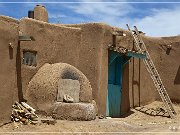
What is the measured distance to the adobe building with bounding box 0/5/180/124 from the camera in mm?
13573

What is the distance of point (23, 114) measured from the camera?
44.3 ft

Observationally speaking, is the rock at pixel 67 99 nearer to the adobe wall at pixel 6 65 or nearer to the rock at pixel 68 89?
the rock at pixel 68 89

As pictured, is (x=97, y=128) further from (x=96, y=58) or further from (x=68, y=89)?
(x=96, y=58)

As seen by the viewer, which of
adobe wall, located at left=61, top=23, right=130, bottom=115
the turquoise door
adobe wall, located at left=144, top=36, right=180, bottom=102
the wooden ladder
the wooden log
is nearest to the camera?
the wooden log

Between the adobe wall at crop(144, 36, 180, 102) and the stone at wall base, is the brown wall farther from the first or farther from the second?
the stone at wall base

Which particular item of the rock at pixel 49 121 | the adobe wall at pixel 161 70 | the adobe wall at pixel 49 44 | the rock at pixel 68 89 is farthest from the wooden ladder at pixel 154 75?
the rock at pixel 49 121

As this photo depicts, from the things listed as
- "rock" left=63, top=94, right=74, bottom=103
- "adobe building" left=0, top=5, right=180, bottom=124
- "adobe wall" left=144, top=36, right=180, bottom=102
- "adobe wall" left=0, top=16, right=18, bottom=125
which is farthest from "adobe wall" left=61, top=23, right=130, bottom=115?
"adobe wall" left=0, top=16, right=18, bottom=125

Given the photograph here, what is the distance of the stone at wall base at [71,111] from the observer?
14469 mm

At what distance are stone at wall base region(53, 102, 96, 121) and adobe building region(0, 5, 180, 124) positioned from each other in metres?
0.04

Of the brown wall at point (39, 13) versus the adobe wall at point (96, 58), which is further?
the brown wall at point (39, 13)

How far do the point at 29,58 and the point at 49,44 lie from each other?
1.34 meters

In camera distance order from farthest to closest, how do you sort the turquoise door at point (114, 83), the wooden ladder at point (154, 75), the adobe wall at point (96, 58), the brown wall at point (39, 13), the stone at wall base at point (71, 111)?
the brown wall at point (39, 13) < the turquoise door at point (114, 83) < the wooden ladder at point (154, 75) < the adobe wall at point (96, 58) < the stone at wall base at point (71, 111)

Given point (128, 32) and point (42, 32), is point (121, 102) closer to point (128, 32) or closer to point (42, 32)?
point (128, 32)

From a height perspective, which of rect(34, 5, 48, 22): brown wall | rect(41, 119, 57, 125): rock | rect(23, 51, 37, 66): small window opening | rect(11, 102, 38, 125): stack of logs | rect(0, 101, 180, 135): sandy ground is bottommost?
rect(0, 101, 180, 135): sandy ground
